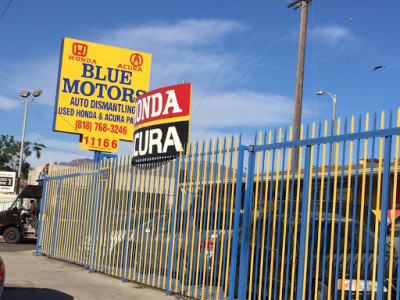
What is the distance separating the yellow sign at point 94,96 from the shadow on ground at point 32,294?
27.2ft

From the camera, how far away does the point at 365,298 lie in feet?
17.1

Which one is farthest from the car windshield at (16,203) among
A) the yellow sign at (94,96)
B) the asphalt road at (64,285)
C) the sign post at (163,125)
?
the sign post at (163,125)

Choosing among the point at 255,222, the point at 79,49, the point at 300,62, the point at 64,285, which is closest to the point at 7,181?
the point at 79,49

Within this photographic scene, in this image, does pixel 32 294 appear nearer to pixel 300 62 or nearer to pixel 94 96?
pixel 94 96

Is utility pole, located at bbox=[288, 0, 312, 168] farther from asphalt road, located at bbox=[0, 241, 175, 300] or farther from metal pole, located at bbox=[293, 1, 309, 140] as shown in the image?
asphalt road, located at bbox=[0, 241, 175, 300]

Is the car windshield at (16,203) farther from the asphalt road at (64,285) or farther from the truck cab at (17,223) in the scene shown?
the asphalt road at (64,285)

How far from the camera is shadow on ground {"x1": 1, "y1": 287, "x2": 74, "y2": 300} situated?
316 inches

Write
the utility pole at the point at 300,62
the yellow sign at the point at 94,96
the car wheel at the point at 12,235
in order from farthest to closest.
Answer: the car wheel at the point at 12,235
the yellow sign at the point at 94,96
the utility pole at the point at 300,62

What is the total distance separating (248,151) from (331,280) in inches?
89.3

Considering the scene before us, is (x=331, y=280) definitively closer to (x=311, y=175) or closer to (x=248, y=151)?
(x=311, y=175)

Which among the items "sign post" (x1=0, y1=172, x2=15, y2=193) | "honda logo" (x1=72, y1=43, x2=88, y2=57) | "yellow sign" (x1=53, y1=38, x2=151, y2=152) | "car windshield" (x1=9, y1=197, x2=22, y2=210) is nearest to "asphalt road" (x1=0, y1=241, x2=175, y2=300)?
"yellow sign" (x1=53, y1=38, x2=151, y2=152)

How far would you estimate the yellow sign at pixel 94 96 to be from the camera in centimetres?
1659

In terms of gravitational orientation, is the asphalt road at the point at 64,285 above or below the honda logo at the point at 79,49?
below

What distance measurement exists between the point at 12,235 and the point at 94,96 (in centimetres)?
696
